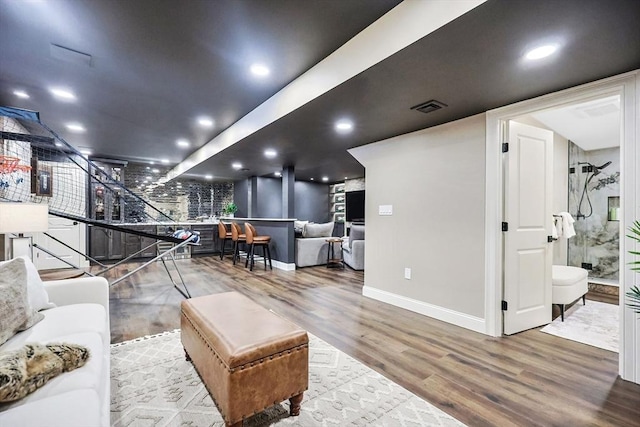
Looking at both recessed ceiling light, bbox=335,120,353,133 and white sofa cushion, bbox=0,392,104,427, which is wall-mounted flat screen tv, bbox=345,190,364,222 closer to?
recessed ceiling light, bbox=335,120,353,133

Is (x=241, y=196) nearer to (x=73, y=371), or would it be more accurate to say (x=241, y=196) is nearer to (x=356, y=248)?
(x=356, y=248)

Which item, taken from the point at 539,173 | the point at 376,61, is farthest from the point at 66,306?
the point at 539,173

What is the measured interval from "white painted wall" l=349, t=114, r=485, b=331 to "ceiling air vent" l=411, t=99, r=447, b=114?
0.47 m

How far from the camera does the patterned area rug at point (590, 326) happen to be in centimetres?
258

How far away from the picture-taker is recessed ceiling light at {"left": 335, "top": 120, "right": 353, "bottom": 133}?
3.19 m

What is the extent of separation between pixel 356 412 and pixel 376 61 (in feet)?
7.07

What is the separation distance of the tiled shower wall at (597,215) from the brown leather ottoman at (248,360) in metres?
5.13

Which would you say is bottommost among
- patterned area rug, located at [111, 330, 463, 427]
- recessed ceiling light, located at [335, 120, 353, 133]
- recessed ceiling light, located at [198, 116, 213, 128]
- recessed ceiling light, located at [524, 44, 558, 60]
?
patterned area rug, located at [111, 330, 463, 427]

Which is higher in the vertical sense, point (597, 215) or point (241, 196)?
point (241, 196)

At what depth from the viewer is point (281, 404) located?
167cm

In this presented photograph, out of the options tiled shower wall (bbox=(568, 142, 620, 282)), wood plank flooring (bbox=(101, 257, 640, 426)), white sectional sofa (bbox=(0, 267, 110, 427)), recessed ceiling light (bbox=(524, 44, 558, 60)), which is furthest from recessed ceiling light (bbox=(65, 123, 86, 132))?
tiled shower wall (bbox=(568, 142, 620, 282))

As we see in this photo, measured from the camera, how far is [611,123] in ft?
11.6

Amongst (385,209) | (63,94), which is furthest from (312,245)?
(63,94)

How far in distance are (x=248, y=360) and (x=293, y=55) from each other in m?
2.21
